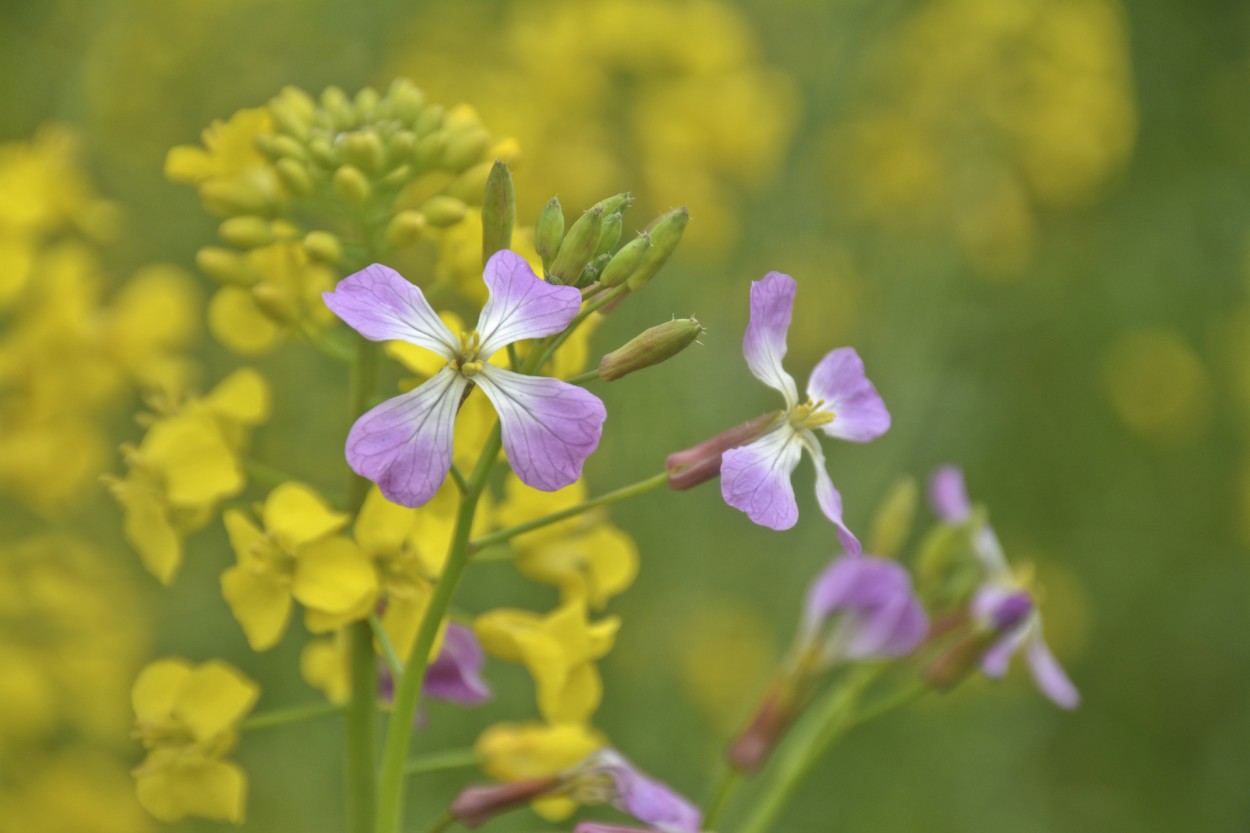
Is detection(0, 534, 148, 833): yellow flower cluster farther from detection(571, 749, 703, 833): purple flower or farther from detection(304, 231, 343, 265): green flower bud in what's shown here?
detection(571, 749, 703, 833): purple flower

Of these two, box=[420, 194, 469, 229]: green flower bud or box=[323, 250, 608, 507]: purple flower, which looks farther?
box=[420, 194, 469, 229]: green flower bud

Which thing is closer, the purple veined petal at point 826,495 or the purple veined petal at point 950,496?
the purple veined petal at point 826,495

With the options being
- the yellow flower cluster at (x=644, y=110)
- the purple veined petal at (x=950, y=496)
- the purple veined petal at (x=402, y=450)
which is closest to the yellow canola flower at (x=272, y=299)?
the purple veined petal at (x=402, y=450)

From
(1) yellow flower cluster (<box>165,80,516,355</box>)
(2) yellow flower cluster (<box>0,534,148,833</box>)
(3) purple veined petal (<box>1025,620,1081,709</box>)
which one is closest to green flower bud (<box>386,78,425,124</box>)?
(1) yellow flower cluster (<box>165,80,516,355</box>)

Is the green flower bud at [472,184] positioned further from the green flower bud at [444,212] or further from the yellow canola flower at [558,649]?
the yellow canola flower at [558,649]

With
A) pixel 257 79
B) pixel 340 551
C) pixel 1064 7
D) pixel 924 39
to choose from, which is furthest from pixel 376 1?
pixel 340 551

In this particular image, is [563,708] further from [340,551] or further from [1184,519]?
[1184,519]
